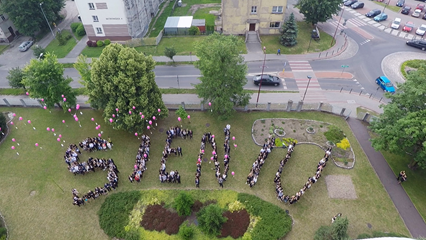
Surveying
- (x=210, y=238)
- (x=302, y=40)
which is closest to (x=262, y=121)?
(x=210, y=238)

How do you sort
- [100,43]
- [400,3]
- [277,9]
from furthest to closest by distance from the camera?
→ [400,3], [100,43], [277,9]

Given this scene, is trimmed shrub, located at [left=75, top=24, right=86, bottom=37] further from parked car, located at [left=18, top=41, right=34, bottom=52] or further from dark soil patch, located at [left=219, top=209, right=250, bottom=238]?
dark soil patch, located at [left=219, top=209, right=250, bottom=238]

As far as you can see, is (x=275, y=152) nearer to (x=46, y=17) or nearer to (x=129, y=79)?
(x=129, y=79)

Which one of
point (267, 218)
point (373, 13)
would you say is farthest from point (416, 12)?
point (267, 218)

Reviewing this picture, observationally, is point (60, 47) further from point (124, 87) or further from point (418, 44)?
point (418, 44)

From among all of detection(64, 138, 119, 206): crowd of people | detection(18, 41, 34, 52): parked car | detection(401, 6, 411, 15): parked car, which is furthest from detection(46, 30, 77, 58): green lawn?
detection(401, 6, 411, 15): parked car

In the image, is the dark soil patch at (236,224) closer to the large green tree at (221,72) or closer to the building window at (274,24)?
the large green tree at (221,72)
